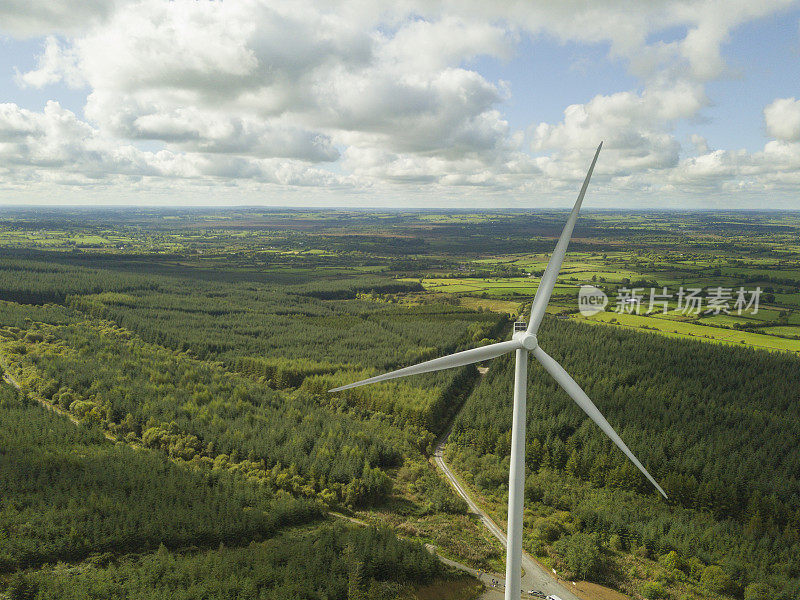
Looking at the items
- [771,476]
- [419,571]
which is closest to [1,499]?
[419,571]

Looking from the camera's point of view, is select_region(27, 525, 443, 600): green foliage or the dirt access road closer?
select_region(27, 525, 443, 600): green foliage

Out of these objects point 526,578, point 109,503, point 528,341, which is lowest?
point 526,578

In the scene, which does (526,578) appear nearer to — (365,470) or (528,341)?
(365,470)

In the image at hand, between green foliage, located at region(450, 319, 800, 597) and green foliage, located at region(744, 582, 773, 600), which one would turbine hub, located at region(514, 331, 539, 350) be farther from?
green foliage, located at region(450, 319, 800, 597)

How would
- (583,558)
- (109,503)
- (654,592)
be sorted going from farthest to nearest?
(109,503) < (583,558) < (654,592)

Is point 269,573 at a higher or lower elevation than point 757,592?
higher

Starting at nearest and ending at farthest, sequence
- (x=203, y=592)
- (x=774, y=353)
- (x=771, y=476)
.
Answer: (x=203, y=592)
(x=771, y=476)
(x=774, y=353)

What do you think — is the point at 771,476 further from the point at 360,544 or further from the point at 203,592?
the point at 203,592

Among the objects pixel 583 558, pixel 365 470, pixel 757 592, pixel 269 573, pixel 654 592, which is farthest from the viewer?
pixel 365 470

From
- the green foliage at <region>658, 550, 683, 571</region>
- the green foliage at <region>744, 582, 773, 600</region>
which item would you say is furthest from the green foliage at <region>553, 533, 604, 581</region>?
the green foliage at <region>744, 582, 773, 600</region>

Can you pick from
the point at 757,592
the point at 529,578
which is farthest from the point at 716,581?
the point at 529,578

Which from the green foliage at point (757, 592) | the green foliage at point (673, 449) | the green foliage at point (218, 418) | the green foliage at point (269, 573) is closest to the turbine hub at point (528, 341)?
the green foliage at point (269, 573)
